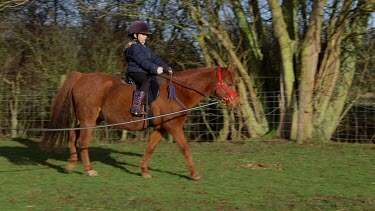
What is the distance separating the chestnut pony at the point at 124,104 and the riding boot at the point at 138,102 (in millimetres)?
184

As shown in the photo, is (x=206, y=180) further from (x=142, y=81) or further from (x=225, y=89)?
(x=142, y=81)

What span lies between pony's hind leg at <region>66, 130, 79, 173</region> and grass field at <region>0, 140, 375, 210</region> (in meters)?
0.16

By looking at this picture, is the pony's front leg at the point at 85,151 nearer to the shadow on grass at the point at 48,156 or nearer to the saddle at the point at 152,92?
the shadow on grass at the point at 48,156

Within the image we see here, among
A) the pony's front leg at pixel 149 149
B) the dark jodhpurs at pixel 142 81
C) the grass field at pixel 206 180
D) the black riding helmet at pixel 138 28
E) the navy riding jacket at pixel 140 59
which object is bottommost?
the grass field at pixel 206 180

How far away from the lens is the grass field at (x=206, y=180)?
6329mm

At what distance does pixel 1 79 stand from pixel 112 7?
364 centimetres

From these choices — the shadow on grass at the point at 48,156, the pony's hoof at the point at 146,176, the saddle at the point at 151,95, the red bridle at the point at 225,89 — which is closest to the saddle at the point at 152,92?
the saddle at the point at 151,95

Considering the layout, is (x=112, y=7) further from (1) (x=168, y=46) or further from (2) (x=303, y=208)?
(2) (x=303, y=208)

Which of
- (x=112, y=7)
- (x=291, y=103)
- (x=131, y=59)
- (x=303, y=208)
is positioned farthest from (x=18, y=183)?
(x=291, y=103)

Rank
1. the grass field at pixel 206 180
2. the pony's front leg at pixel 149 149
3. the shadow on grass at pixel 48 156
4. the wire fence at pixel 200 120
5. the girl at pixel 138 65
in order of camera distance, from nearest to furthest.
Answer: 1. the grass field at pixel 206 180
2. the girl at pixel 138 65
3. the pony's front leg at pixel 149 149
4. the shadow on grass at pixel 48 156
5. the wire fence at pixel 200 120

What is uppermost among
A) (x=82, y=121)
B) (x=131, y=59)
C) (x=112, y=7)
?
Result: (x=112, y=7)

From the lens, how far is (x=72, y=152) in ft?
27.4

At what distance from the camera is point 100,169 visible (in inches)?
340

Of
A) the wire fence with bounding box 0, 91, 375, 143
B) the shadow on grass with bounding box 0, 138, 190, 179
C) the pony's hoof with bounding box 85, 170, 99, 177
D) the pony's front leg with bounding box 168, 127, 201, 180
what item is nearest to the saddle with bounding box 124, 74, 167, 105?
the pony's front leg with bounding box 168, 127, 201, 180
